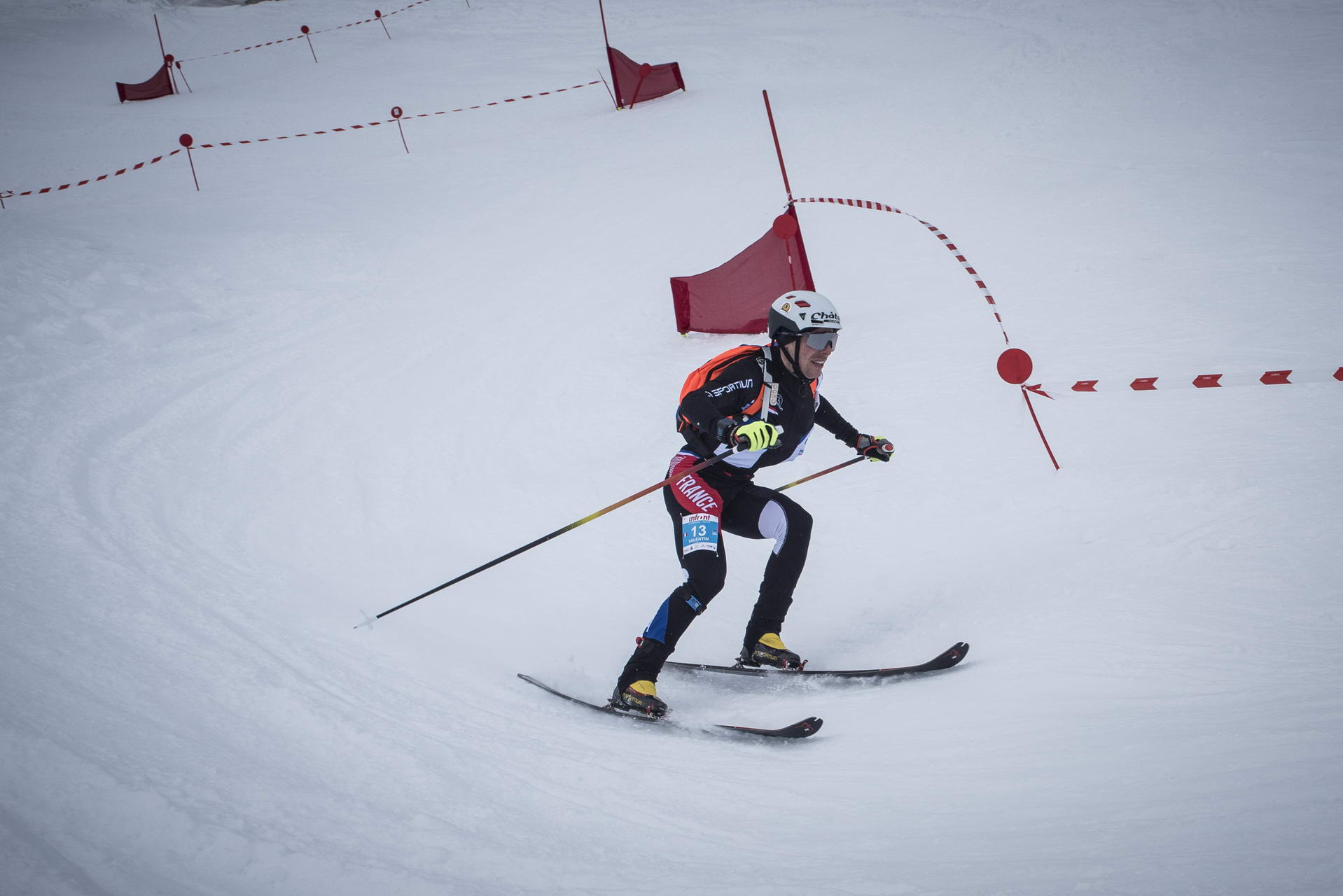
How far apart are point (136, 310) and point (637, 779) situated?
23.3 ft

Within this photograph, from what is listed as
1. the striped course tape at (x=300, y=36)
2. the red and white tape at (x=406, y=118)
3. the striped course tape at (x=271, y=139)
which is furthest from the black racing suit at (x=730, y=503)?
the striped course tape at (x=300, y=36)

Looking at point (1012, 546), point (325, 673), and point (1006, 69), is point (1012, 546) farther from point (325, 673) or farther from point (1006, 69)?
point (1006, 69)

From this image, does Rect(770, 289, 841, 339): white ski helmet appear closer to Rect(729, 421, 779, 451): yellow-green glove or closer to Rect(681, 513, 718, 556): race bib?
Rect(729, 421, 779, 451): yellow-green glove

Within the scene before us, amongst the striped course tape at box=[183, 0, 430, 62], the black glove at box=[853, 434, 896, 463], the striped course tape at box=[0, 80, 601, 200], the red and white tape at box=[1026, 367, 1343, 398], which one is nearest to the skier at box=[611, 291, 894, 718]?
the black glove at box=[853, 434, 896, 463]

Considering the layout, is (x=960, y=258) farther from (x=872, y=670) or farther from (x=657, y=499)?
(x=872, y=670)

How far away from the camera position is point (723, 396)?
366 cm

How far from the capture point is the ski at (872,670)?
11.7ft

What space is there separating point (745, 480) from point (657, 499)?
6.39 feet

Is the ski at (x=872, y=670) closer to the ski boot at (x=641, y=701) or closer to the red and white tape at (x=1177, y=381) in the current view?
the ski boot at (x=641, y=701)

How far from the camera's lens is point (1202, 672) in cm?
299

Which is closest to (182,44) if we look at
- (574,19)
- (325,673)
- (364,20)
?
(364,20)

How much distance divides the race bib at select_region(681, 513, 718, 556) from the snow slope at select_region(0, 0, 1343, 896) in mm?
731

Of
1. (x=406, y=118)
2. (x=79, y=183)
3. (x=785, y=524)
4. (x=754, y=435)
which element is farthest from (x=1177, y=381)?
(x=406, y=118)

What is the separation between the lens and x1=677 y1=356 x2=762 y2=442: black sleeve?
3.60 meters
